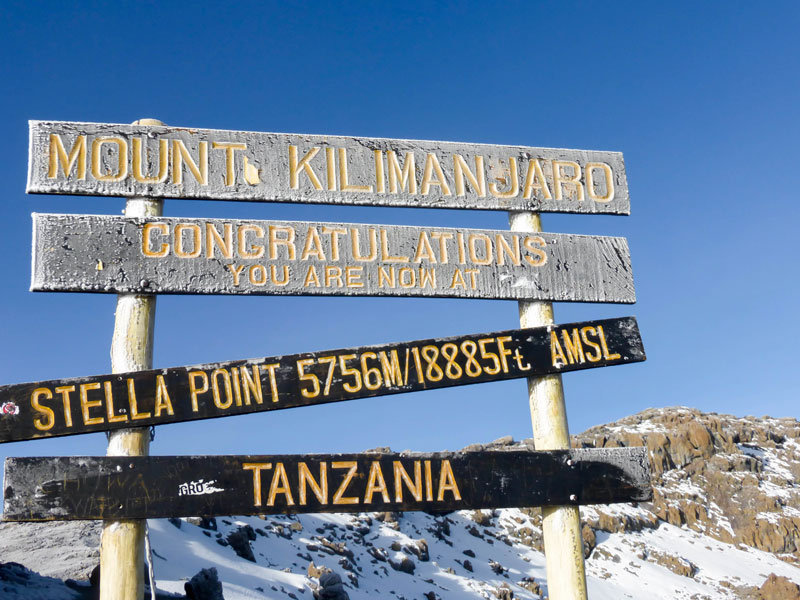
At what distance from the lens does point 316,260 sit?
22.3ft

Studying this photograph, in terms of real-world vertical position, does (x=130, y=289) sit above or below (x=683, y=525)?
above

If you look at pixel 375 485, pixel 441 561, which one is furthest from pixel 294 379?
pixel 441 561

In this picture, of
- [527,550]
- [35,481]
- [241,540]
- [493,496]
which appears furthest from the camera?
[527,550]

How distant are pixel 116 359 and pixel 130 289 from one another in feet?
1.92

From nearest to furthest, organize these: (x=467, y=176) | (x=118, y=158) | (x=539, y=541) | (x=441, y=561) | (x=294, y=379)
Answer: (x=294, y=379) < (x=118, y=158) < (x=467, y=176) < (x=441, y=561) < (x=539, y=541)

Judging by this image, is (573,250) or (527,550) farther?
(527,550)

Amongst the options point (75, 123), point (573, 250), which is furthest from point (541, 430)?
point (75, 123)

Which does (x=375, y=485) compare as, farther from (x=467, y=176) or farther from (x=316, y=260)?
(x=467, y=176)

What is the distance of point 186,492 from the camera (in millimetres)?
5992

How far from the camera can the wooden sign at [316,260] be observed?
21.1 ft

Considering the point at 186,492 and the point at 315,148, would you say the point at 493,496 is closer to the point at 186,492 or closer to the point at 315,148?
the point at 186,492

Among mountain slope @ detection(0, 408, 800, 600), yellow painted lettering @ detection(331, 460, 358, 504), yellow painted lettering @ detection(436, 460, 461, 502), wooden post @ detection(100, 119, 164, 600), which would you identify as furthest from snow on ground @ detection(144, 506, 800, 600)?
yellow painted lettering @ detection(436, 460, 461, 502)

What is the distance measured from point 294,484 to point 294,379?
32.9 inches

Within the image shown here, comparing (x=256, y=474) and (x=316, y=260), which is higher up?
(x=316, y=260)
